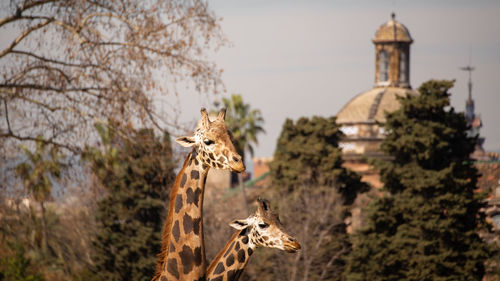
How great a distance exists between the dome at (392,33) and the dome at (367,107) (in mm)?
5303

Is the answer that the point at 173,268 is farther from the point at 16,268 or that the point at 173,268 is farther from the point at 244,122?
the point at 244,122

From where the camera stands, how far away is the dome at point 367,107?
60219mm

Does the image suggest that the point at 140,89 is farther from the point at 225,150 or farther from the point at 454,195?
the point at 454,195

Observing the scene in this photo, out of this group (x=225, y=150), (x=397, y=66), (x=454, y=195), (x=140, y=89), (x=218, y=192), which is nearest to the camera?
(x=225, y=150)

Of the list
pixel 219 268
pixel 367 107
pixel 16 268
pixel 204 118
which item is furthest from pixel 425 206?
pixel 367 107

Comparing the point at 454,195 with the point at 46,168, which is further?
the point at 454,195

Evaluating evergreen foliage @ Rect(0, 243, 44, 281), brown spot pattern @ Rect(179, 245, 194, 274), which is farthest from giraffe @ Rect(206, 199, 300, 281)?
evergreen foliage @ Rect(0, 243, 44, 281)

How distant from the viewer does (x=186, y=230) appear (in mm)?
8609

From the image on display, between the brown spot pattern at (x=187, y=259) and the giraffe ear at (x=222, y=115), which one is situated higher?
the giraffe ear at (x=222, y=115)

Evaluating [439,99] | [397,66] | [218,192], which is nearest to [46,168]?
[439,99]

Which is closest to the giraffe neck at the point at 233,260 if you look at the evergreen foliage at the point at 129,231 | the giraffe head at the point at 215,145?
the giraffe head at the point at 215,145

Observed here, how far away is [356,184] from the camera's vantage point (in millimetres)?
35938

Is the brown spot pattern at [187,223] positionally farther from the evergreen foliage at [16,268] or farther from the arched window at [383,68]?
the arched window at [383,68]

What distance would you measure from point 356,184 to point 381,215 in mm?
6325
